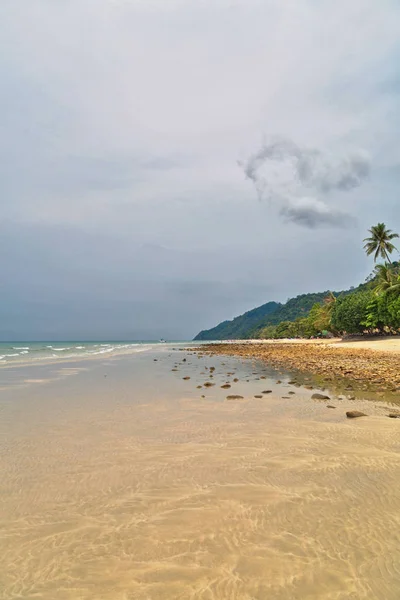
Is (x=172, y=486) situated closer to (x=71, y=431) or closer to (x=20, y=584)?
(x=20, y=584)

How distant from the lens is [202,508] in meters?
5.04

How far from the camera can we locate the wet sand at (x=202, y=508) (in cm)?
357

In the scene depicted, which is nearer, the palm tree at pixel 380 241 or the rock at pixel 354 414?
the rock at pixel 354 414

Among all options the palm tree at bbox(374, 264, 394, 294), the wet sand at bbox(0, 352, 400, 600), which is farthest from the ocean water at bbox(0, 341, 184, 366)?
the palm tree at bbox(374, 264, 394, 294)

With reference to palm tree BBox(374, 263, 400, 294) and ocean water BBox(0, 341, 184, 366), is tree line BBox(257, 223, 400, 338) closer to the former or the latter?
palm tree BBox(374, 263, 400, 294)

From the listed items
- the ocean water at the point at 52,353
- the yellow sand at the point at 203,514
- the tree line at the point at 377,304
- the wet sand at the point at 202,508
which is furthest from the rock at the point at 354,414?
the tree line at the point at 377,304

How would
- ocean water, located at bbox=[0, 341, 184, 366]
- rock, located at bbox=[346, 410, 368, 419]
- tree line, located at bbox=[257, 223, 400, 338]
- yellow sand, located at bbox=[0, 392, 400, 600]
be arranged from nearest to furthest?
yellow sand, located at bbox=[0, 392, 400, 600] < rock, located at bbox=[346, 410, 368, 419] < ocean water, located at bbox=[0, 341, 184, 366] < tree line, located at bbox=[257, 223, 400, 338]

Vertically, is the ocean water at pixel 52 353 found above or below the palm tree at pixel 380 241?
below

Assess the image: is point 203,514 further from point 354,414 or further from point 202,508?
point 354,414

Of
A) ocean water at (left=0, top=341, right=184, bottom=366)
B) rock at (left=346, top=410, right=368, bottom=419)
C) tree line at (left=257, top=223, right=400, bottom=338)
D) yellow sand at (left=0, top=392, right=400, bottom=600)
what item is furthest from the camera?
tree line at (left=257, top=223, right=400, bottom=338)

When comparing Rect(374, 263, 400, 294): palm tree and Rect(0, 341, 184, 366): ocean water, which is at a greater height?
Rect(374, 263, 400, 294): palm tree

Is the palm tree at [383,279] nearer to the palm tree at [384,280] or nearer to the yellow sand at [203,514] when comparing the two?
the palm tree at [384,280]

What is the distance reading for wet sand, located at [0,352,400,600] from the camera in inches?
141

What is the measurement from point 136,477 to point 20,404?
A: 9.19 metres
